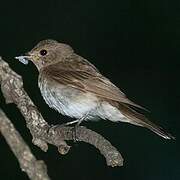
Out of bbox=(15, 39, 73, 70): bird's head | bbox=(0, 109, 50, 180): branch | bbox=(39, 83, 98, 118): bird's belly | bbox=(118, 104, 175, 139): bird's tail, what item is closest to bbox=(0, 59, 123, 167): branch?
bbox=(0, 109, 50, 180): branch

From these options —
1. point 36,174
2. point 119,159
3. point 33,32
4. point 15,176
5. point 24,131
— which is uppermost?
point 36,174

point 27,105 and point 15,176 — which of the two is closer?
point 27,105

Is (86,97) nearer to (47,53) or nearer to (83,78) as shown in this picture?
(83,78)

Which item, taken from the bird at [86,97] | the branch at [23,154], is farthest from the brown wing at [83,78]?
the branch at [23,154]

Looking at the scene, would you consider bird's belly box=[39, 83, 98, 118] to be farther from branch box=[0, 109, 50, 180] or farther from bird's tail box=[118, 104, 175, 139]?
branch box=[0, 109, 50, 180]

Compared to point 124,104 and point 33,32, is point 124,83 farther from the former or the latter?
point 124,104

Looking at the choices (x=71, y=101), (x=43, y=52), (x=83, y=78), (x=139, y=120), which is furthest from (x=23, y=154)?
(x=43, y=52)

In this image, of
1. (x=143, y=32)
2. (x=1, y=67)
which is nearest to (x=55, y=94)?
(x=1, y=67)
